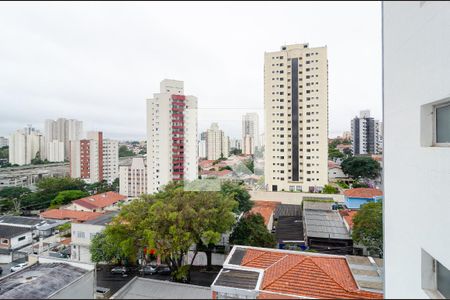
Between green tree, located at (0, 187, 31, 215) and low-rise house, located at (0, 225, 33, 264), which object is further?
green tree, located at (0, 187, 31, 215)

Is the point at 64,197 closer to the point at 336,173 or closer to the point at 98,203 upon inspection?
the point at 98,203

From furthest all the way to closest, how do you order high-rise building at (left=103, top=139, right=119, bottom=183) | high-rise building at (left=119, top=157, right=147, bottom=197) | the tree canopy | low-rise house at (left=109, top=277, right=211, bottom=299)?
high-rise building at (left=103, top=139, right=119, bottom=183) → high-rise building at (left=119, top=157, right=147, bottom=197) → the tree canopy → low-rise house at (left=109, top=277, right=211, bottom=299)

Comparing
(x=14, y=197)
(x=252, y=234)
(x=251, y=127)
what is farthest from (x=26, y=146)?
(x=252, y=234)

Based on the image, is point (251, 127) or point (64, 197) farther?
point (64, 197)

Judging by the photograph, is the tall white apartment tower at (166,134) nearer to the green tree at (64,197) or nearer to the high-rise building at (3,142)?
the green tree at (64,197)

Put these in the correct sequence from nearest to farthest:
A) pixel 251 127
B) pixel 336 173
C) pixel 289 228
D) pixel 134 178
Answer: pixel 251 127 → pixel 289 228 → pixel 134 178 → pixel 336 173

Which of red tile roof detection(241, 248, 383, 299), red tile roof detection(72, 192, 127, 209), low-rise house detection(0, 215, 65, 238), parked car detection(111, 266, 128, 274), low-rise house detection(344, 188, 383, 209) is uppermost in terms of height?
red tile roof detection(241, 248, 383, 299)

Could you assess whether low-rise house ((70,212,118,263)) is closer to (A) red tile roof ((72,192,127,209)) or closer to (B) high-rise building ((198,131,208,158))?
(B) high-rise building ((198,131,208,158))

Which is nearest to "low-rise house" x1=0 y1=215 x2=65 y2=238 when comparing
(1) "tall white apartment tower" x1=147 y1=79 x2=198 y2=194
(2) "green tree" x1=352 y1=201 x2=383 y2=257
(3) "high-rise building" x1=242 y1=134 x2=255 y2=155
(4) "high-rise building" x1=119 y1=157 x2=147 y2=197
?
(1) "tall white apartment tower" x1=147 y1=79 x2=198 y2=194
